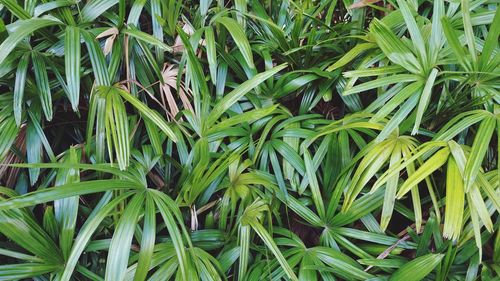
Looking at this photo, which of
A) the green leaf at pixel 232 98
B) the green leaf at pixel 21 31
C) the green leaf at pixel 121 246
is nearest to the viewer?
the green leaf at pixel 121 246

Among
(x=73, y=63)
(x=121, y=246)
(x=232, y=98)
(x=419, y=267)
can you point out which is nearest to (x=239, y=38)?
(x=232, y=98)

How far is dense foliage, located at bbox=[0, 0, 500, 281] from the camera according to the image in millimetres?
785

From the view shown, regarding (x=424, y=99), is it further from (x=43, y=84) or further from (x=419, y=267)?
(x=43, y=84)

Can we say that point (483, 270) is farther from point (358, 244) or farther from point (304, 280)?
point (304, 280)

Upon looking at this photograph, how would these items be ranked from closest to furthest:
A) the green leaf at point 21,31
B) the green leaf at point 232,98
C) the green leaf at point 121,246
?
the green leaf at point 121,246 → the green leaf at point 21,31 → the green leaf at point 232,98

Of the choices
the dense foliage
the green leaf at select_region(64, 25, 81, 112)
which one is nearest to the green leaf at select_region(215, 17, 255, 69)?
the dense foliage

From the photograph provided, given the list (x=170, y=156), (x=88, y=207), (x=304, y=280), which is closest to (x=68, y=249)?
(x=88, y=207)

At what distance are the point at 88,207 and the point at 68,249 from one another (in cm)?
15

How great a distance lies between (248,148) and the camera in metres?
0.99

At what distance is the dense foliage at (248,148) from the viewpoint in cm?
79

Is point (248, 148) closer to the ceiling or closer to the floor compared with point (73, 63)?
closer to the floor

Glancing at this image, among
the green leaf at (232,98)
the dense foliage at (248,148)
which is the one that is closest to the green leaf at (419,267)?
the dense foliage at (248,148)

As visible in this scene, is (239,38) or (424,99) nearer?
(424,99)

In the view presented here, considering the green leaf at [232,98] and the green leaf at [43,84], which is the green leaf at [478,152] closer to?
the green leaf at [232,98]
